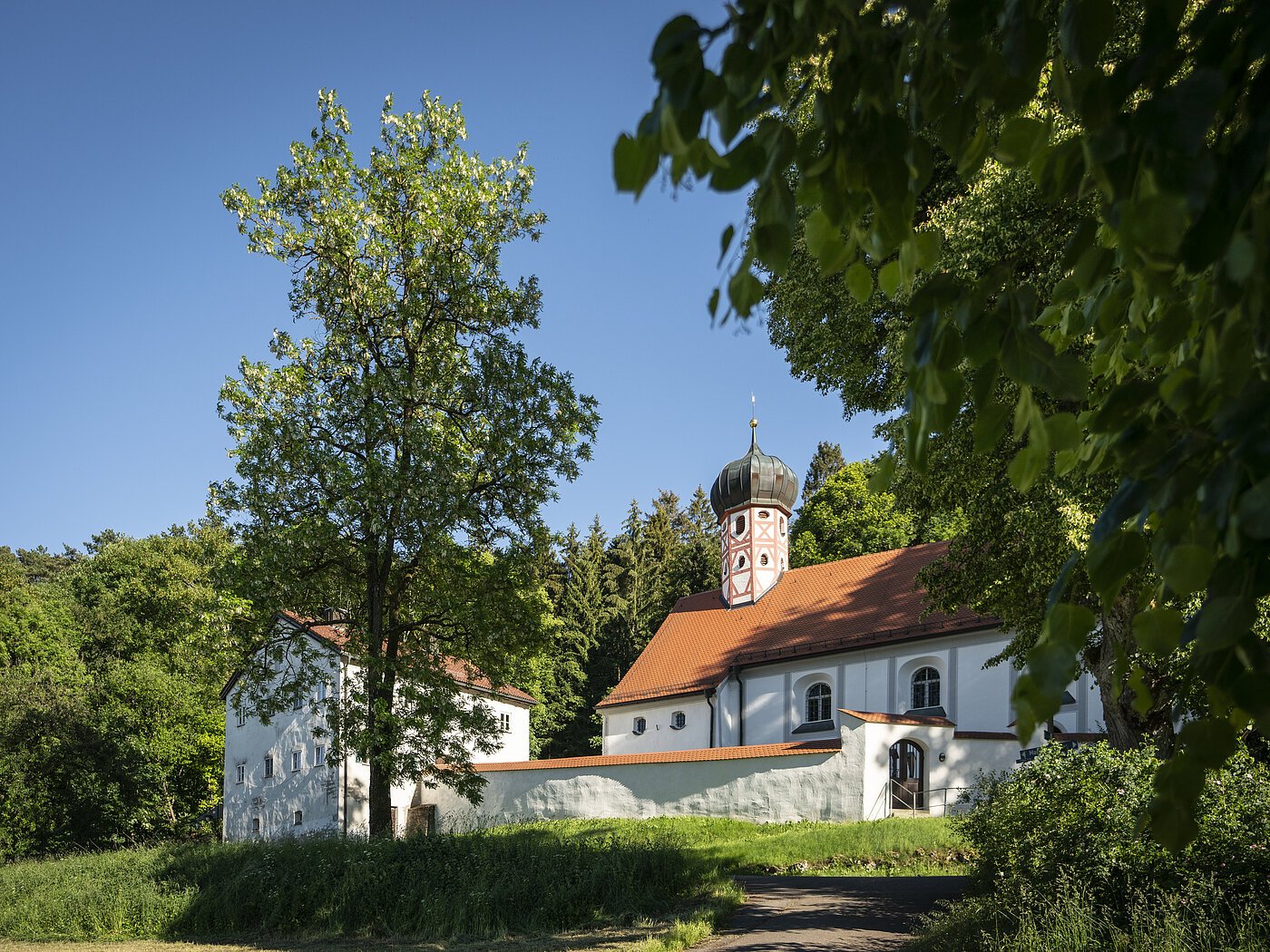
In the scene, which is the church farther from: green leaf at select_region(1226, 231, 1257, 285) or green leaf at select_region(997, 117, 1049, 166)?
green leaf at select_region(1226, 231, 1257, 285)

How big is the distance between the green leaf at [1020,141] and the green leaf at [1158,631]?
0.87 m

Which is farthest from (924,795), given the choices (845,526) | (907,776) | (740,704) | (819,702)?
(845,526)

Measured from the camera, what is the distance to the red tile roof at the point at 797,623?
3412cm

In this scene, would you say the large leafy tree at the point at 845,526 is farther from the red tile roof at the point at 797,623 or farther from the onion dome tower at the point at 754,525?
the red tile roof at the point at 797,623

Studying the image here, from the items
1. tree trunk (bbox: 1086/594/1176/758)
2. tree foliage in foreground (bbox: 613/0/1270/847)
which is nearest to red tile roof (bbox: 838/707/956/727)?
tree trunk (bbox: 1086/594/1176/758)

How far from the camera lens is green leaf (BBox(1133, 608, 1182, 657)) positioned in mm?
1910

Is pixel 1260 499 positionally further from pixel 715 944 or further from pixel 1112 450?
pixel 715 944

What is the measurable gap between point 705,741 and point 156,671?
19.5m

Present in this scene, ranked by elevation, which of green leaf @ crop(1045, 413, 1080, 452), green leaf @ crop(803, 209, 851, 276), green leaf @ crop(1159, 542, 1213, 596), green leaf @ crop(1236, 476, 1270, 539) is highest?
green leaf @ crop(803, 209, 851, 276)

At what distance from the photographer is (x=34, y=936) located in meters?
15.2

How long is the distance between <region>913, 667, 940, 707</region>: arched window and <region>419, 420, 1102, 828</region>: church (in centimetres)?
6

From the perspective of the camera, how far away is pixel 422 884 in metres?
14.1

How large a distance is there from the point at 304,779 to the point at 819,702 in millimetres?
16621

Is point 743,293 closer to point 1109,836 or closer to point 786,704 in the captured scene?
point 1109,836
